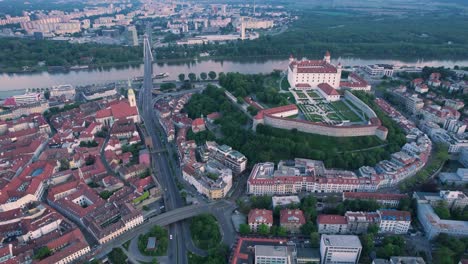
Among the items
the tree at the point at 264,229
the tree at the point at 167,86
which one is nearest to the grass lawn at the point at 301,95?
the tree at the point at 167,86

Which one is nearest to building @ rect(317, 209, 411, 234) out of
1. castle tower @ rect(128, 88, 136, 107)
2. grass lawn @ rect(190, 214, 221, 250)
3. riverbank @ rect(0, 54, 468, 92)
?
grass lawn @ rect(190, 214, 221, 250)

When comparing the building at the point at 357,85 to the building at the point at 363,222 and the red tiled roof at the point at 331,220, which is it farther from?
the red tiled roof at the point at 331,220

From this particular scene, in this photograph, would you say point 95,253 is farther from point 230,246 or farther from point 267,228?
point 267,228

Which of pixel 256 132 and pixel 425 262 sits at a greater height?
pixel 256 132

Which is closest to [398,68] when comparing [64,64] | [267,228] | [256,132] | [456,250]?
[256,132]

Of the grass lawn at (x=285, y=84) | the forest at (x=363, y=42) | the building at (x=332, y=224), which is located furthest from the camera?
the forest at (x=363, y=42)
